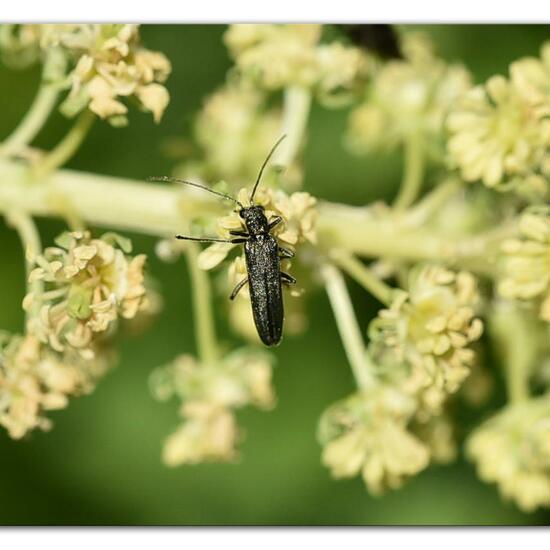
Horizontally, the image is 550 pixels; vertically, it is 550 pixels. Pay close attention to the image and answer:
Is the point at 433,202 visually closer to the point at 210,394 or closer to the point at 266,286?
the point at 266,286

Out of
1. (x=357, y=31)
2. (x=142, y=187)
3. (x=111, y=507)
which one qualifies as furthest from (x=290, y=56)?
(x=111, y=507)

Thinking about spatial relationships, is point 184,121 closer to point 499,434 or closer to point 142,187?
point 142,187

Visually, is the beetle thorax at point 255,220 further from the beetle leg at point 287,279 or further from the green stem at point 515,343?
the green stem at point 515,343

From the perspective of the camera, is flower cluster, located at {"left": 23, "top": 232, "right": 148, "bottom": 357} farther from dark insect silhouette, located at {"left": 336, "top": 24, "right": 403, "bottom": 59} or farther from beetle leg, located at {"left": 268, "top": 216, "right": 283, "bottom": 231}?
dark insect silhouette, located at {"left": 336, "top": 24, "right": 403, "bottom": 59}

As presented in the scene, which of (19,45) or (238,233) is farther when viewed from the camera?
(19,45)

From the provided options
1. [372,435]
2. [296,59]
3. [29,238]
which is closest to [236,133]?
[296,59]

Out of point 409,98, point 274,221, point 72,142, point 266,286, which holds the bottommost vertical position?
point 266,286
